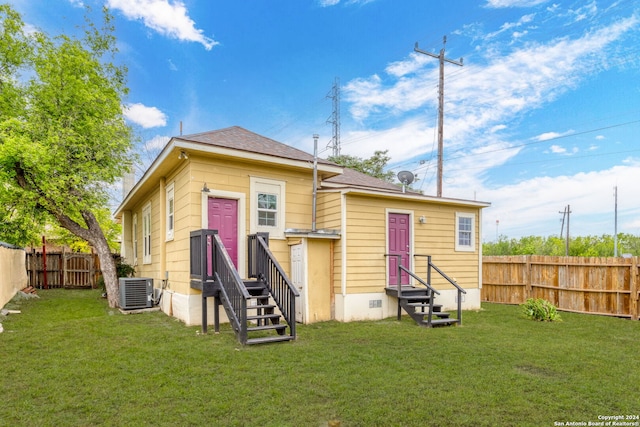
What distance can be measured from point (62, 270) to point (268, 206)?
39.5 ft

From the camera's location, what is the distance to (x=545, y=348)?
5.52 meters

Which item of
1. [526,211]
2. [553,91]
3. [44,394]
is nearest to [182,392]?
[44,394]

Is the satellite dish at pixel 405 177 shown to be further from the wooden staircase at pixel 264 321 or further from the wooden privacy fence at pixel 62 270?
the wooden privacy fence at pixel 62 270

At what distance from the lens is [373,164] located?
2300 cm

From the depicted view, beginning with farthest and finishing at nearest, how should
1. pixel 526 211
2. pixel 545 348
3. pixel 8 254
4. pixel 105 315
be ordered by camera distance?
pixel 526 211, pixel 8 254, pixel 105 315, pixel 545 348

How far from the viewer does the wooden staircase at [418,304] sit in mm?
7512

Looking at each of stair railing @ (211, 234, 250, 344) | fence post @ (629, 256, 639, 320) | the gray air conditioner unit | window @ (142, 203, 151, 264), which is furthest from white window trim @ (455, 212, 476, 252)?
window @ (142, 203, 151, 264)

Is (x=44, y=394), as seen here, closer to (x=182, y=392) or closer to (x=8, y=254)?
(x=182, y=392)

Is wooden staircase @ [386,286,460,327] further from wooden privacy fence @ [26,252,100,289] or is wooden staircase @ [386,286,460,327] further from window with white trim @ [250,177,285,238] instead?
wooden privacy fence @ [26,252,100,289]

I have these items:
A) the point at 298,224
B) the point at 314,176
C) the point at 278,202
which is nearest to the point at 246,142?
the point at 278,202

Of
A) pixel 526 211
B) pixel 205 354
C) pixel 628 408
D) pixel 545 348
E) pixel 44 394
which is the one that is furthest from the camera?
pixel 526 211

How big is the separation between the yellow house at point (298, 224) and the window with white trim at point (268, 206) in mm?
22

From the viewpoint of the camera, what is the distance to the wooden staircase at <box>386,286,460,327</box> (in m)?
7.51

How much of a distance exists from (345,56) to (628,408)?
1571cm
